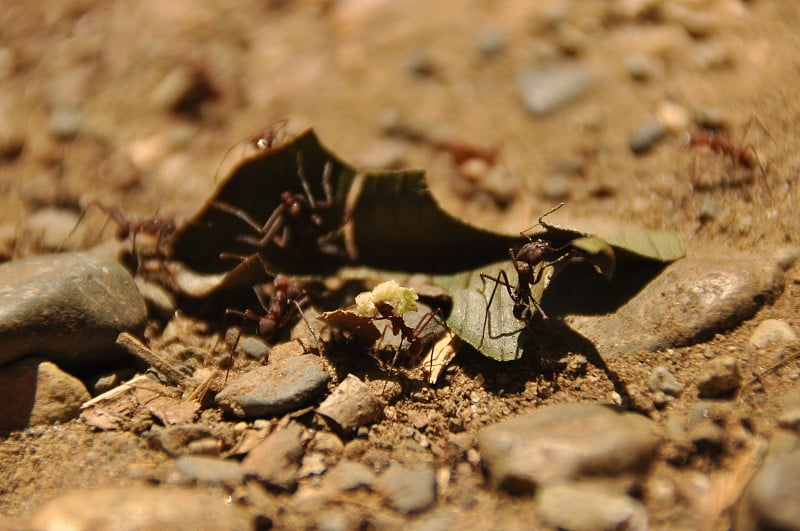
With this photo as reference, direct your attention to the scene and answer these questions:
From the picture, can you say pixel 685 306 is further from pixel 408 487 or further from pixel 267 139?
pixel 267 139

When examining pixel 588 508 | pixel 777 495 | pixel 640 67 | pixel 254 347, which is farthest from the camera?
pixel 640 67

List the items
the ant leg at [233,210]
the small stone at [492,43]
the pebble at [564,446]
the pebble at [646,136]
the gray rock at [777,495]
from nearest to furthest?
the gray rock at [777,495], the pebble at [564,446], the ant leg at [233,210], the pebble at [646,136], the small stone at [492,43]

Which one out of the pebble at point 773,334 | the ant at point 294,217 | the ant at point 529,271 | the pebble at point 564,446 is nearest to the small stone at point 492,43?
the ant at point 294,217

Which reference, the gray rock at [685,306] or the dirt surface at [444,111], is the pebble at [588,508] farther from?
the gray rock at [685,306]

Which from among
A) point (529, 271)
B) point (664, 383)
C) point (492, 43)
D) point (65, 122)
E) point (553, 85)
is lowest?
point (664, 383)

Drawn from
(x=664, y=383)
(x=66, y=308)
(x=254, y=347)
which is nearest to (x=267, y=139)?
(x=254, y=347)

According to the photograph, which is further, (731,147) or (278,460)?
(731,147)

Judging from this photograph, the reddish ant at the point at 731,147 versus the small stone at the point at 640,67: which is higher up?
the small stone at the point at 640,67
